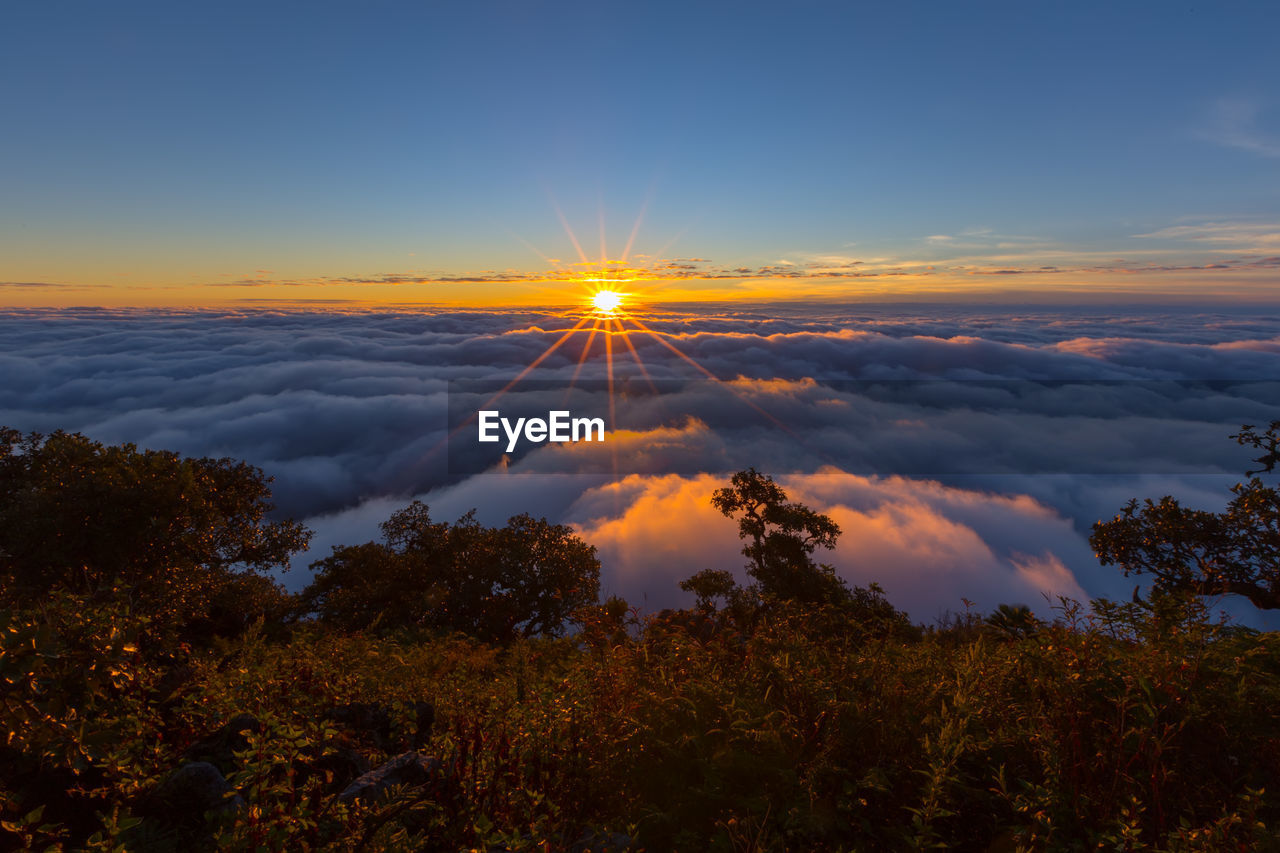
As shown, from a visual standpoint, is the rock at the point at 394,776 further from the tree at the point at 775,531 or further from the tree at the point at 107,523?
the tree at the point at 775,531

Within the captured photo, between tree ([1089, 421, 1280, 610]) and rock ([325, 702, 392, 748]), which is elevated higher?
rock ([325, 702, 392, 748])

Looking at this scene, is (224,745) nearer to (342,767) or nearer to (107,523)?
(342,767)

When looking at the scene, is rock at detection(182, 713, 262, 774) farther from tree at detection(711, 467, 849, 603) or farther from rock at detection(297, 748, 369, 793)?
tree at detection(711, 467, 849, 603)

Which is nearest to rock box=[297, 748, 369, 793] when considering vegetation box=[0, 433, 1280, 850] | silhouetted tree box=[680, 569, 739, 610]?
vegetation box=[0, 433, 1280, 850]

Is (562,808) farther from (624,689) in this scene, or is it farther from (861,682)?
(861,682)

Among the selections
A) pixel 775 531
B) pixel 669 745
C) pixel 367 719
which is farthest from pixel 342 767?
pixel 775 531

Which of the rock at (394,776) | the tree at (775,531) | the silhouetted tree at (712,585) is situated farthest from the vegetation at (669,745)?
the tree at (775,531)
